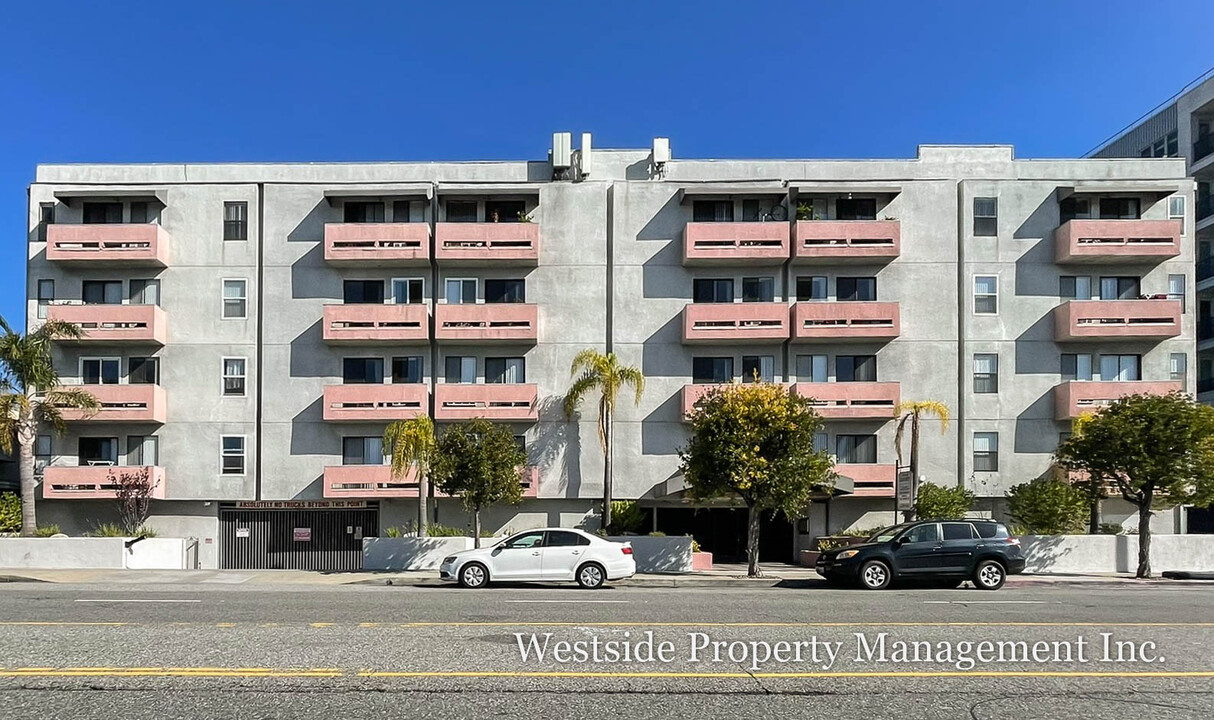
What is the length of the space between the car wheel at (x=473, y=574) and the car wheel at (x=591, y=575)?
2.20 m

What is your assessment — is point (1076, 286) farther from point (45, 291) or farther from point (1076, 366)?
point (45, 291)

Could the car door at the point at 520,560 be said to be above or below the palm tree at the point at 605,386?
below

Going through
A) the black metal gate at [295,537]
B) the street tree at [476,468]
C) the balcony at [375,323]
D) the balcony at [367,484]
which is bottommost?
the black metal gate at [295,537]

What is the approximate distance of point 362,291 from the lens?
108ft

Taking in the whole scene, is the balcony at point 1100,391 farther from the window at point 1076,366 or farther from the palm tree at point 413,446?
the palm tree at point 413,446

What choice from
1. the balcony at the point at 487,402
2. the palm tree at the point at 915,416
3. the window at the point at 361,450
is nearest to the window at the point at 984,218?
the palm tree at the point at 915,416

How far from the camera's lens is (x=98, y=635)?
10625mm

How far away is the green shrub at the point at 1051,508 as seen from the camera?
28219 millimetres

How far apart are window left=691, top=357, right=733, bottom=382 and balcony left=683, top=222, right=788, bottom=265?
371cm

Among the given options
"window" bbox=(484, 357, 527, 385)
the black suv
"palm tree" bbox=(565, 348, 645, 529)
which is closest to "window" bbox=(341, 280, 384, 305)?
"window" bbox=(484, 357, 527, 385)

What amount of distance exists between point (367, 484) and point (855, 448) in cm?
1760

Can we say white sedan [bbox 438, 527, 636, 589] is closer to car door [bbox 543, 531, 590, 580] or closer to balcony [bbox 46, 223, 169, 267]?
car door [bbox 543, 531, 590, 580]

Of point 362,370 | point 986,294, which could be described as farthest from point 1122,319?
point 362,370

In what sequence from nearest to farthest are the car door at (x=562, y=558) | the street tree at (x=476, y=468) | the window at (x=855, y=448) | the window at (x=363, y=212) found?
the car door at (x=562, y=558)
the street tree at (x=476, y=468)
the window at (x=855, y=448)
the window at (x=363, y=212)
